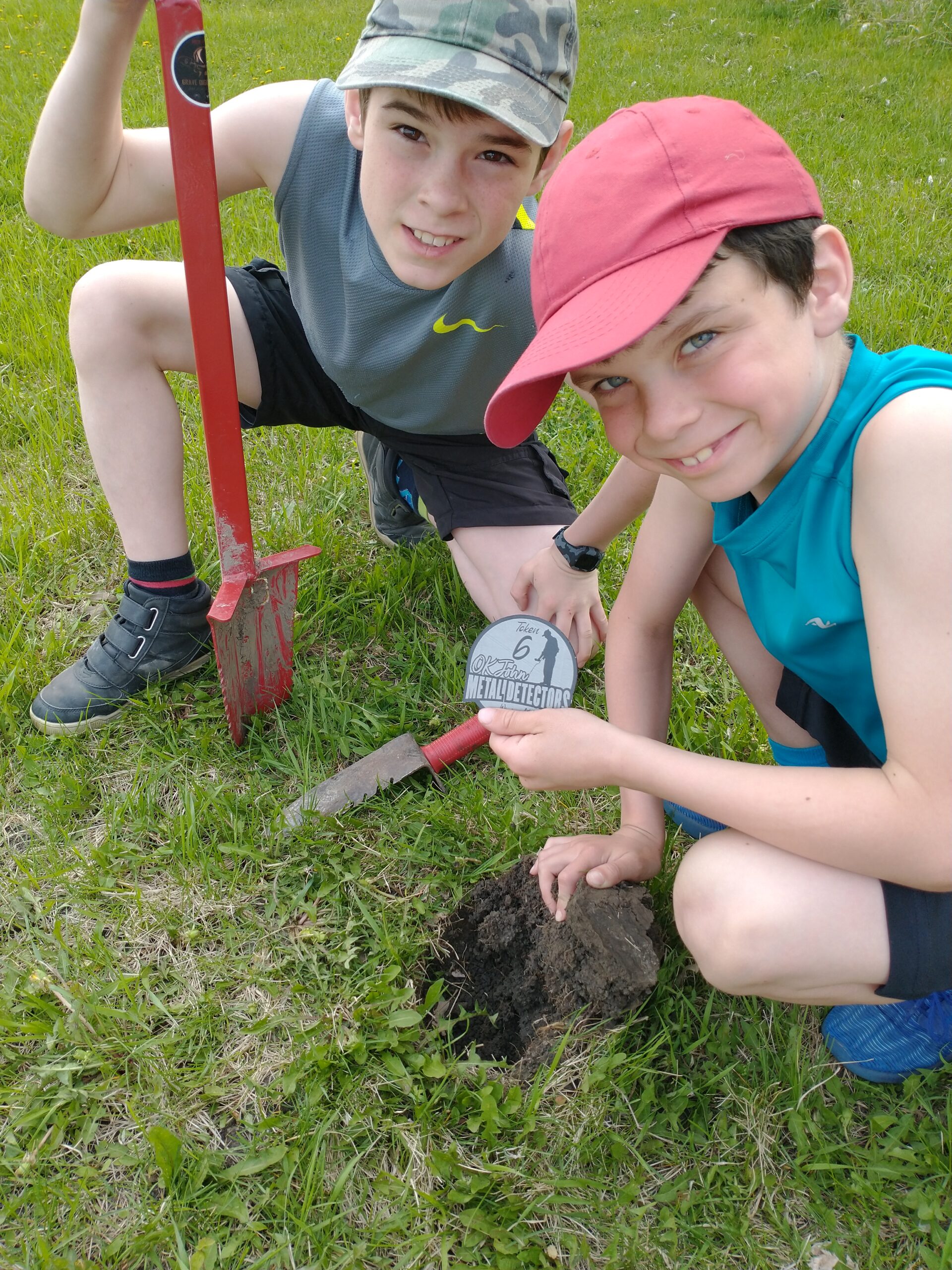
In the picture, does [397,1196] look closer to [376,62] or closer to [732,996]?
[732,996]

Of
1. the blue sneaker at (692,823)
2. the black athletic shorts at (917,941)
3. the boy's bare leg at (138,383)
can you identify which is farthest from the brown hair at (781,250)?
the boy's bare leg at (138,383)

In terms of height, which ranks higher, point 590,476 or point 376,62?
point 376,62

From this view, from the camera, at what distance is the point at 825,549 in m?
1.42

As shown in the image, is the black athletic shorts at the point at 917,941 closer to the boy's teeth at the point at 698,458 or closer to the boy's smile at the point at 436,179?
the boy's teeth at the point at 698,458

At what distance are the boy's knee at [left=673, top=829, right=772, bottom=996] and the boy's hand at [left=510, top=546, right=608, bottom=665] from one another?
2.73ft

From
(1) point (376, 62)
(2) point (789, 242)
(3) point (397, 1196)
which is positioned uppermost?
(1) point (376, 62)

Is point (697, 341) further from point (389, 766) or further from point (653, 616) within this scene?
point (389, 766)

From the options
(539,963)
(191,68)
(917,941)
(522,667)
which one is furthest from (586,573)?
(191,68)

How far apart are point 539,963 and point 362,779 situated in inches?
23.5

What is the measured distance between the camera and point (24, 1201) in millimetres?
1490

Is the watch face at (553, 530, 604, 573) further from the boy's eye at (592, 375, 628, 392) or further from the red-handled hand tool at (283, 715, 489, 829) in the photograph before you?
the boy's eye at (592, 375, 628, 392)

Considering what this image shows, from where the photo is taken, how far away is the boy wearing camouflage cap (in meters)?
1.74

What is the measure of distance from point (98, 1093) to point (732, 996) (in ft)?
3.67

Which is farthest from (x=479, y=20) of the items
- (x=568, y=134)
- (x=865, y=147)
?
(x=865, y=147)
